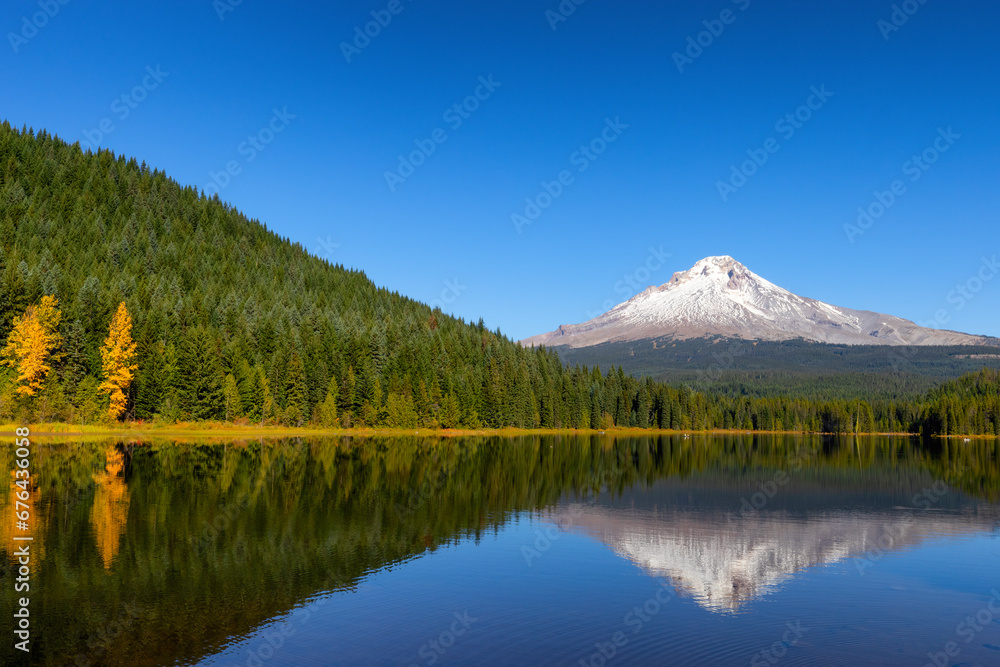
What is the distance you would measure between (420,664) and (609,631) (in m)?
6.59

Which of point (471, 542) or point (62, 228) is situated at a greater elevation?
point (62, 228)

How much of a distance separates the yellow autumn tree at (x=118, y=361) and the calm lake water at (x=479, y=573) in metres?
45.4

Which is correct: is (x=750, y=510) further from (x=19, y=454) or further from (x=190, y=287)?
(x=190, y=287)

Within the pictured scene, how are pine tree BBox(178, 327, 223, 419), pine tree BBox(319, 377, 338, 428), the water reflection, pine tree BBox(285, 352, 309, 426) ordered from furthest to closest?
pine tree BBox(319, 377, 338, 428), pine tree BBox(285, 352, 309, 426), pine tree BBox(178, 327, 223, 419), the water reflection

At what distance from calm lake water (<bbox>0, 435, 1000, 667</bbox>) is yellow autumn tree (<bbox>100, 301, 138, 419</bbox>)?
4544 cm

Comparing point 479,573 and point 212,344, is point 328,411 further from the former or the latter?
point 479,573

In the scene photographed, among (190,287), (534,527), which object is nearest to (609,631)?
(534,527)

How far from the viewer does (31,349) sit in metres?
91.9

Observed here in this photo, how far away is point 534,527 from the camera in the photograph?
41.5 meters

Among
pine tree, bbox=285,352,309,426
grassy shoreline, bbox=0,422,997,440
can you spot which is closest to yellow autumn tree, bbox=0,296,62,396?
grassy shoreline, bbox=0,422,997,440

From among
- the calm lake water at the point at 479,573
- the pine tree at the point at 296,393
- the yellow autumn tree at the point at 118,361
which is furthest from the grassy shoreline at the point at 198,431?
the calm lake water at the point at 479,573

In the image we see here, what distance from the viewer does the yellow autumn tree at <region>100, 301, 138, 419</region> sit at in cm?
10262

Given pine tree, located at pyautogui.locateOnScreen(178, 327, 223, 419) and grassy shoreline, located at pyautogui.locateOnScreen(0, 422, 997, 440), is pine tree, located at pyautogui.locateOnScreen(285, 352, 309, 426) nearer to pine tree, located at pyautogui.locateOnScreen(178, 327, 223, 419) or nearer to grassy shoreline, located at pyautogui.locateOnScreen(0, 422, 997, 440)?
grassy shoreline, located at pyautogui.locateOnScreen(0, 422, 997, 440)

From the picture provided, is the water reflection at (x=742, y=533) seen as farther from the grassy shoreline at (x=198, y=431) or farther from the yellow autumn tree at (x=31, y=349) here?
the yellow autumn tree at (x=31, y=349)
